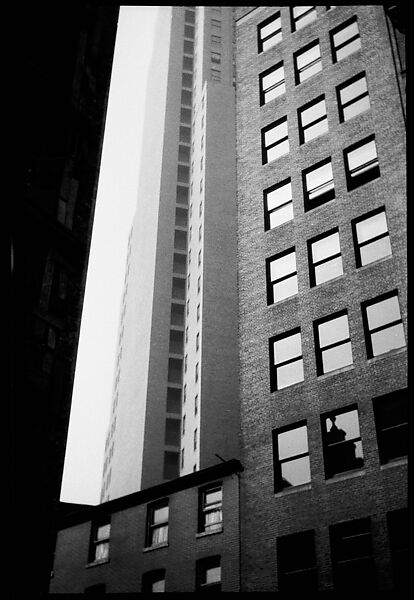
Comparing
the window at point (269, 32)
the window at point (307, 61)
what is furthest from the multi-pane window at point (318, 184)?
the window at point (269, 32)

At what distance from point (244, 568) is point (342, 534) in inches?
172

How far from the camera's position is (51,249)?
19438mm

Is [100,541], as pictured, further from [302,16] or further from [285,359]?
[302,16]

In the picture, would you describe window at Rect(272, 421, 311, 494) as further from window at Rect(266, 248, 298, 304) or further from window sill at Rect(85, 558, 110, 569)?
window sill at Rect(85, 558, 110, 569)

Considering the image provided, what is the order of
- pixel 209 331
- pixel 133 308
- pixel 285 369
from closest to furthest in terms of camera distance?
1. pixel 285 369
2. pixel 209 331
3. pixel 133 308

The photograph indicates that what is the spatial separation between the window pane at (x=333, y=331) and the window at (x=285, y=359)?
102 centimetres

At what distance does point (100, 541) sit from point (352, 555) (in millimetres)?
15388

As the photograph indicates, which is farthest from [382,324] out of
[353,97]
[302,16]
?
[302,16]

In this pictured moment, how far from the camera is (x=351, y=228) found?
1019 inches

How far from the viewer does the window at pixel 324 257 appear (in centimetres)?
2583

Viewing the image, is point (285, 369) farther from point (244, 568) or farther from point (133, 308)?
point (133, 308)

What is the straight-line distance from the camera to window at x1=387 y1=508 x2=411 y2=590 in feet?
62.0

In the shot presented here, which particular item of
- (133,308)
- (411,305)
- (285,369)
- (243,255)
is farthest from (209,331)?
(411,305)

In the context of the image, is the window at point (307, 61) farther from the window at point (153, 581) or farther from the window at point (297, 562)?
the window at point (153, 581)
